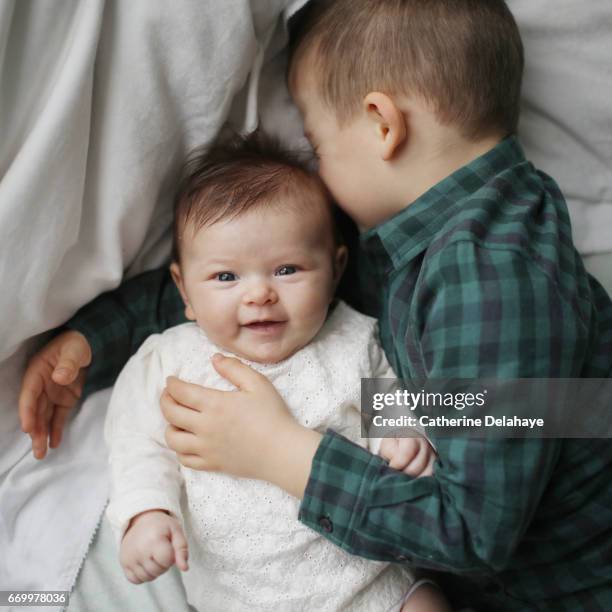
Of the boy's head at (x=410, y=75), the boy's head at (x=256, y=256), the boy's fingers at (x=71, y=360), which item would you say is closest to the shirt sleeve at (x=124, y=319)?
the boy's fingers at (x=71, y=360)

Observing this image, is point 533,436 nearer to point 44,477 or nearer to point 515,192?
point 515,192

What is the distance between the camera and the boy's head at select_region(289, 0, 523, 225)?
932 mm

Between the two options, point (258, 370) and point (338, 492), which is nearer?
point (338, 492)

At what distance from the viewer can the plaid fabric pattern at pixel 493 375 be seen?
0.78 m

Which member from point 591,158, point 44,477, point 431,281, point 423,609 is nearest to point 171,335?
point 44,477

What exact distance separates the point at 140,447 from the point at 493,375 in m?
0.50

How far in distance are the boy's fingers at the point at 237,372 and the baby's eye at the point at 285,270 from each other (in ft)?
0.44

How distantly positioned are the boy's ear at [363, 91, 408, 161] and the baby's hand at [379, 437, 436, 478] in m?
0.39

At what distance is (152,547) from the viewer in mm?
857

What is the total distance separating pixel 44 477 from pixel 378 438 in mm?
509

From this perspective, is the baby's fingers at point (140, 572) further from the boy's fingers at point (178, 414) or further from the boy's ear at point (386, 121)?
the boy's ear at point (386, 121)

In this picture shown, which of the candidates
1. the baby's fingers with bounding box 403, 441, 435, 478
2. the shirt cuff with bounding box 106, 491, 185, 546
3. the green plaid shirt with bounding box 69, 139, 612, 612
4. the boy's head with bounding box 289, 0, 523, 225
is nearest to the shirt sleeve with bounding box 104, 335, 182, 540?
the shirt cuff with bounding box 106, 491, 185, 546

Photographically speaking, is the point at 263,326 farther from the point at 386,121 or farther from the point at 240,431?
the point at 386,121

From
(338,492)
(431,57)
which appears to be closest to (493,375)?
(338,492)
